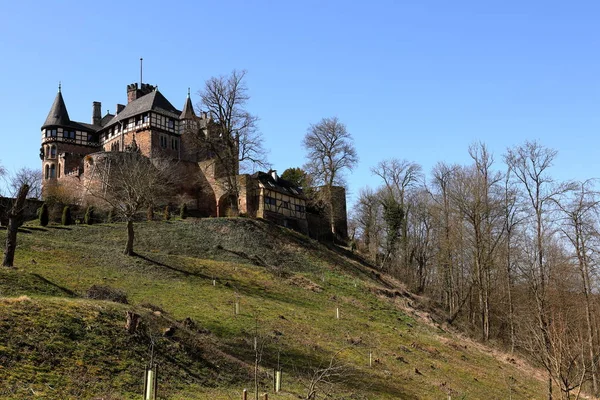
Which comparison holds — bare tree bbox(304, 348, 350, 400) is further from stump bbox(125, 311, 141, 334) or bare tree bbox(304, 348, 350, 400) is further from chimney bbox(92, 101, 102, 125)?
chimney bbox(92, 101, 102, 125)

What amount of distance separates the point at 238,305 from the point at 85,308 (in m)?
9.56

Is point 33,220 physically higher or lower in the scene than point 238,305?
Result: higher

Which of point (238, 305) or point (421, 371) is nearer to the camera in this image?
point (421, 371)

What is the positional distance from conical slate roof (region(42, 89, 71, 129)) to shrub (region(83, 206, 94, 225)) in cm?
2195

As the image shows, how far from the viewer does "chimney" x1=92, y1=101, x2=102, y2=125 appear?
68269 mm

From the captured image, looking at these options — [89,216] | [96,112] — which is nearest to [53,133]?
Answer: [96,112]

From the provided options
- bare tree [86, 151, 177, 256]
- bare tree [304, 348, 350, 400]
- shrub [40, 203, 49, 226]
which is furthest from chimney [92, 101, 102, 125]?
bare tree [304, 348, 350, 400]

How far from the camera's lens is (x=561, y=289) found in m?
37.4

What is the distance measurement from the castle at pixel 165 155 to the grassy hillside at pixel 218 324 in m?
8.66

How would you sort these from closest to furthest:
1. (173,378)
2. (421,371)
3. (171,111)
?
1. (173,378)
2. (421,371)
3. (171,111)

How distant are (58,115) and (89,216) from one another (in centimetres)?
2422

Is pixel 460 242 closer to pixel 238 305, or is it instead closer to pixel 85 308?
pixel 238 305

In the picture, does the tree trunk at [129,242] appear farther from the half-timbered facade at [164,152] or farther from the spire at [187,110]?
the spire at [187,110]

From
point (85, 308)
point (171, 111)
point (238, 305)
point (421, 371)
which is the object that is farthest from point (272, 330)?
point (171, 111)
